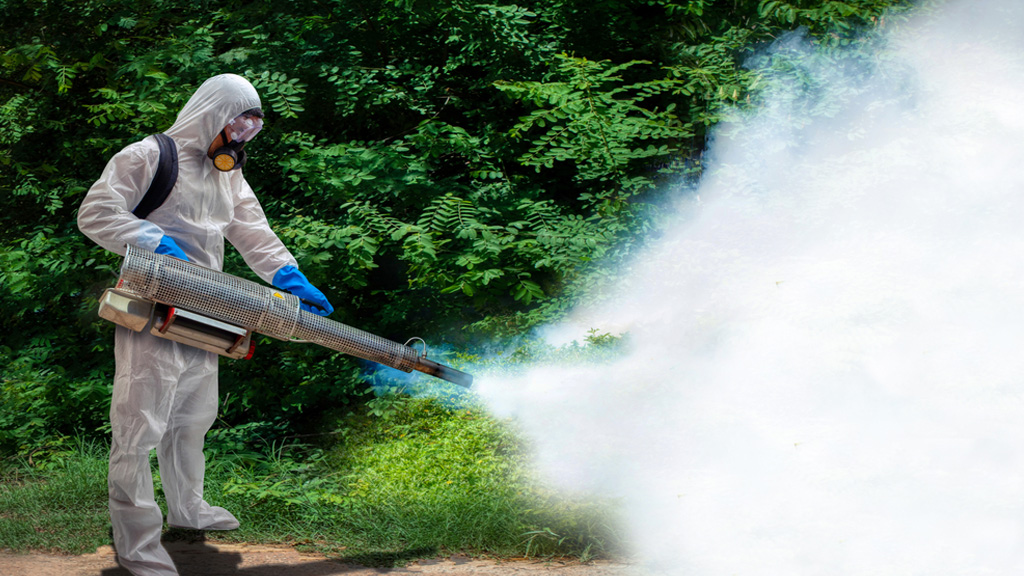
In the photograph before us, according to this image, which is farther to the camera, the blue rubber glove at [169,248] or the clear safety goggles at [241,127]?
the clear safety goggles at [241,127]

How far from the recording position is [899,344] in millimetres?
5062

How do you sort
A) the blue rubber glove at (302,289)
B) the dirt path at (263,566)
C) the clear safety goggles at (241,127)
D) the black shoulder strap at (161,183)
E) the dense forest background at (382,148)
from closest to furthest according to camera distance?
the black shoulder strap at (161,183) → the clear safety goggles at (241,127) → the dirt path at (263,566) → the blue rubber glove at (302,289) → the dense forest background at (382,148)

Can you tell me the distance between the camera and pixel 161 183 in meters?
3.41

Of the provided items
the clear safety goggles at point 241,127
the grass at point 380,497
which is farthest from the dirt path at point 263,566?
the clear safety goggles at point 241,127

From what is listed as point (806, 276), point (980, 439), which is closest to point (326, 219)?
point (806, 276)

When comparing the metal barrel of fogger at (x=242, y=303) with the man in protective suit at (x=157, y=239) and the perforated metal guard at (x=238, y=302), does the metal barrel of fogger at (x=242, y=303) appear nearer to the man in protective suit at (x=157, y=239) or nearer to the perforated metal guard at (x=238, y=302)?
the perforated metal guard at (x=238, y=302)

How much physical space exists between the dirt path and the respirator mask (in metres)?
1.78

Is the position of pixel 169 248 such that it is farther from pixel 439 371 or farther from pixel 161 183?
pixel 439 371

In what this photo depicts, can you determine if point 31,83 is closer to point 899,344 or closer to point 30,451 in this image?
point 30,451

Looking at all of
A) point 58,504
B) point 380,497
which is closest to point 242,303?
point 380,497

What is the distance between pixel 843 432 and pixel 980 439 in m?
0.69

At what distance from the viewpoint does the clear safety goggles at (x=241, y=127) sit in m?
3.52

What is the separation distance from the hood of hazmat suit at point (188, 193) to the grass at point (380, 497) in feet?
4.66

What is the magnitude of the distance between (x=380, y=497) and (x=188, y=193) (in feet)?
6.07
